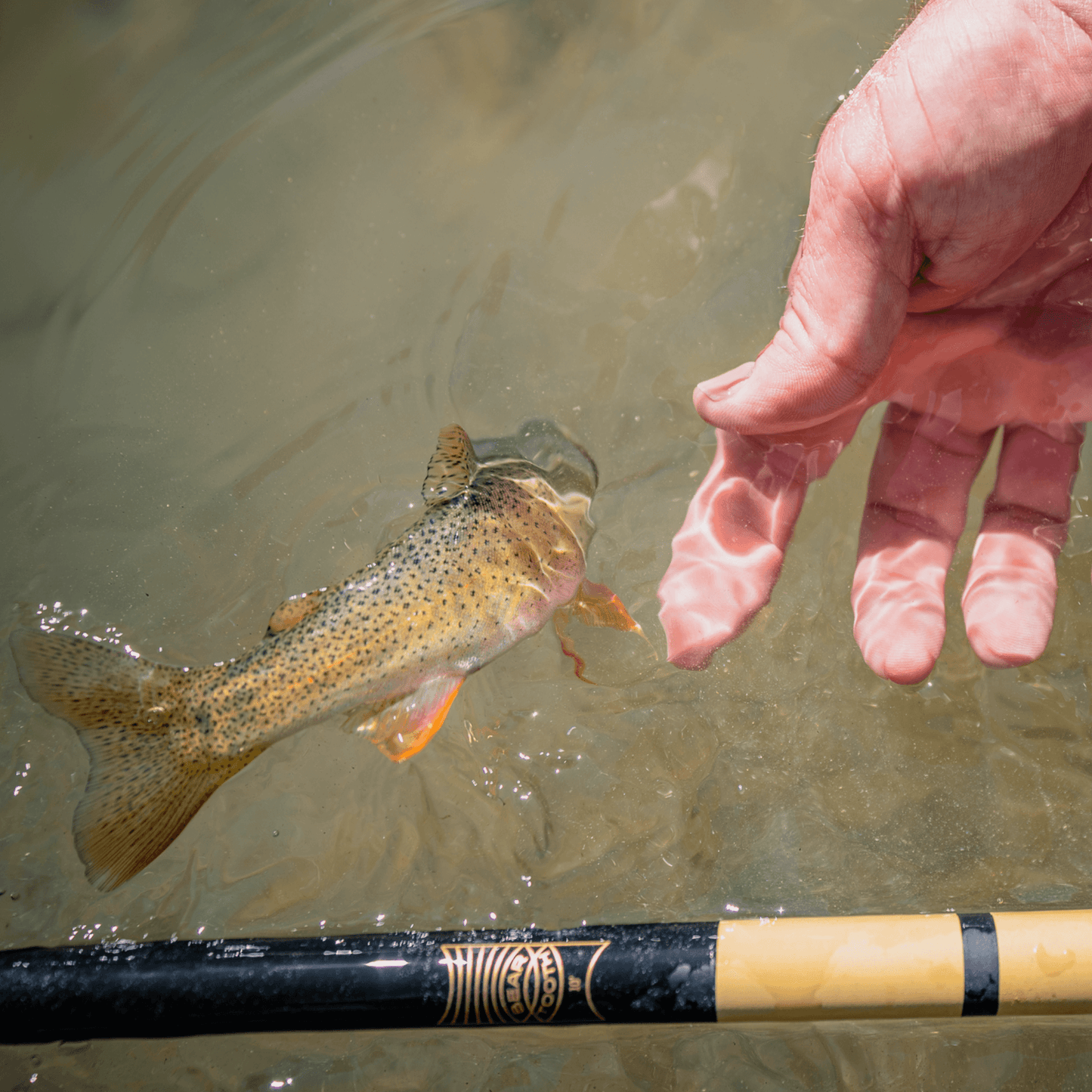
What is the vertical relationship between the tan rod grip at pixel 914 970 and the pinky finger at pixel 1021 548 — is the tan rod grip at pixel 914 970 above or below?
below

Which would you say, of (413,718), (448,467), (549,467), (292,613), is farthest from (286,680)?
(549,467)

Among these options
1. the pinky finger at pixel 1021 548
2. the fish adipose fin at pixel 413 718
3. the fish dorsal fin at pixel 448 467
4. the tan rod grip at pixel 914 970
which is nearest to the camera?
the tan rod grip at pixel 914 970

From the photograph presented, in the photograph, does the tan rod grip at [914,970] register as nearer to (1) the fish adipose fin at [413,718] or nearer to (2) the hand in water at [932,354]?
(2) the hand in water at [932,354]

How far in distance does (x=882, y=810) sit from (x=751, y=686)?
424 mm

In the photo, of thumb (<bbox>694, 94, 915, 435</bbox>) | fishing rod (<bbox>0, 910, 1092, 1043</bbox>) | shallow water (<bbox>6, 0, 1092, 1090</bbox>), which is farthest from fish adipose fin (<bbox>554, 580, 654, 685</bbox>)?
fishing rod (<bbox>0, 910, 1092, 1043</bbox>)

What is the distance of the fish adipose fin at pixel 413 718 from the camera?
193 centimetres

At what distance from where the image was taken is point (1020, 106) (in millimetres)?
1682

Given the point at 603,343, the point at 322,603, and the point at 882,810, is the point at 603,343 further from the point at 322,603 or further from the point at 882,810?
the point at 882,810

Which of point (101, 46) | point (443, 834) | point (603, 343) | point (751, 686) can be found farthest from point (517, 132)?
point (443, 834)

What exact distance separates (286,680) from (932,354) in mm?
1598

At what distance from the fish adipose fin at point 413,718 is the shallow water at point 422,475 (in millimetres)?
411

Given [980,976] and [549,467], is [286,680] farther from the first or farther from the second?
[980,976]

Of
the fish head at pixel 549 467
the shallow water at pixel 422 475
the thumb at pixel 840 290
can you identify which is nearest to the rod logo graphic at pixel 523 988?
the shallow water at pixel 422 475

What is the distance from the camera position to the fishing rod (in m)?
1.67
